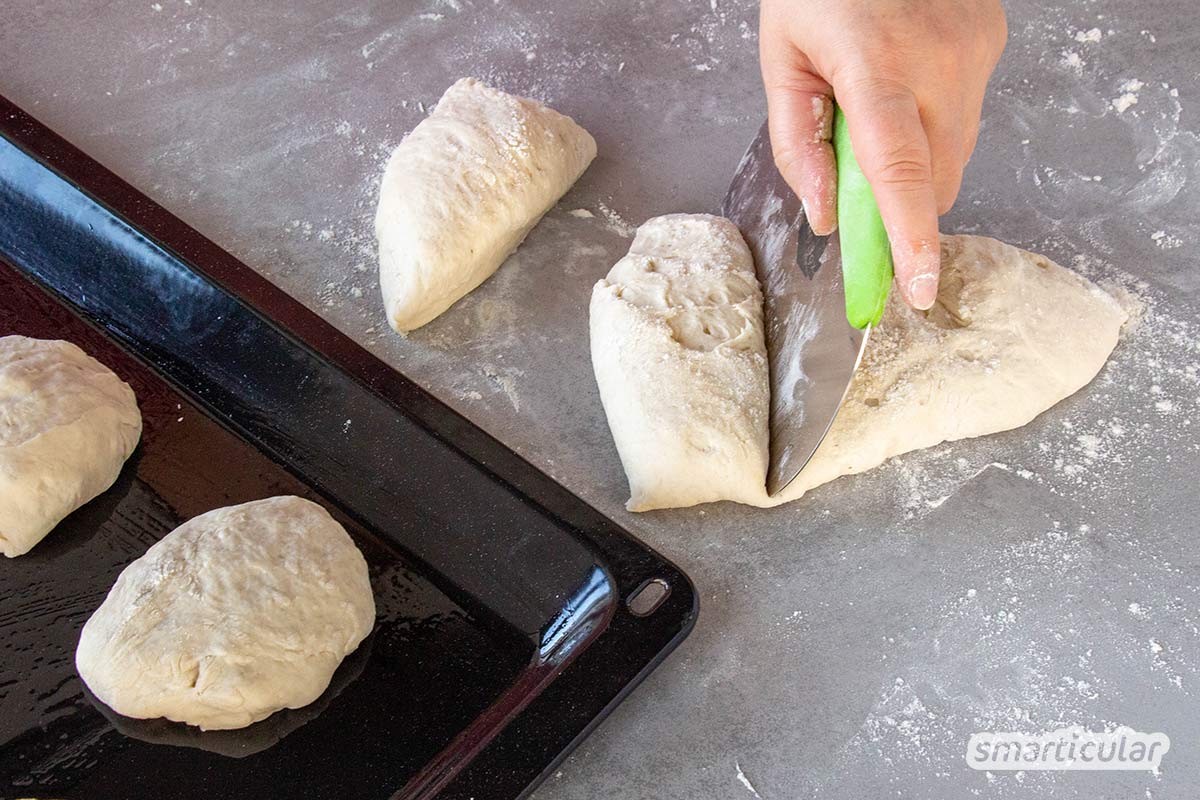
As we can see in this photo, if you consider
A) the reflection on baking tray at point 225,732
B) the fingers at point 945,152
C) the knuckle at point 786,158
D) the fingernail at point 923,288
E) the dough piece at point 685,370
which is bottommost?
the reflection on baking tray at point 225,732

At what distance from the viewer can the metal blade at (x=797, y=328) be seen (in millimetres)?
1354

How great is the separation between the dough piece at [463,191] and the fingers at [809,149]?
1.49 ft

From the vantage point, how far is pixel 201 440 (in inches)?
60.3

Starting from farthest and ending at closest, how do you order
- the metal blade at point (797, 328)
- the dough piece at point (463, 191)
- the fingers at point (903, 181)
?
the dough piece at point (463, 191), the metal blade at point (797, 328), the fingers at point (903, 181)

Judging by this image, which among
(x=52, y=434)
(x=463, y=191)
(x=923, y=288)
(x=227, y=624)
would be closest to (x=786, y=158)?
(x=923, y=288)

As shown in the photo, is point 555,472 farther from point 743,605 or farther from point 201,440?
point 201,440

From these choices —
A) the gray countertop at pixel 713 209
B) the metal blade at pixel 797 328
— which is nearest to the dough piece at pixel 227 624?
the gray countertop at pixel 713 209

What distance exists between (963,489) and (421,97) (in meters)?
1.23

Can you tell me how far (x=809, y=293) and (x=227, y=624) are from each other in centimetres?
87

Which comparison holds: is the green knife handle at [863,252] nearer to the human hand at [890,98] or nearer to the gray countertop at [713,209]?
the human hand at [890,98]

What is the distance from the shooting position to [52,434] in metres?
1.40

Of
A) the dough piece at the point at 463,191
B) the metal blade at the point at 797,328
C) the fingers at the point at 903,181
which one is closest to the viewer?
the fingers at the point at 903,181

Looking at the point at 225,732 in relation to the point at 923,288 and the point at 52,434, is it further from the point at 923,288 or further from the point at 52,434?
the point at 923,288

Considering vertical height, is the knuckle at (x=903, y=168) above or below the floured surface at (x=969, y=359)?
above
